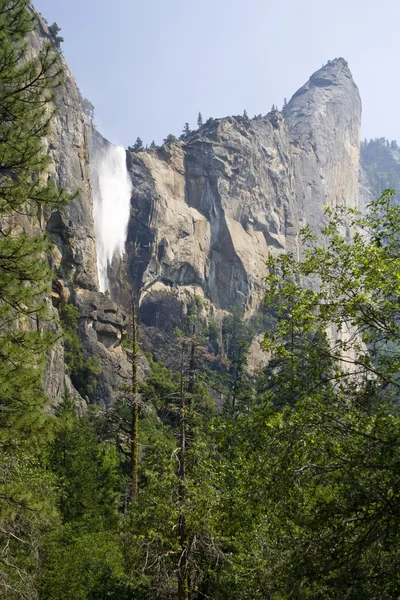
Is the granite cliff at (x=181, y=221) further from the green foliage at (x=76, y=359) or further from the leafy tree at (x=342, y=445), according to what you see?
the leafy tree at (x=342, y=445)

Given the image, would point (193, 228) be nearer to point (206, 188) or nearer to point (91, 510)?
point (206, 188)

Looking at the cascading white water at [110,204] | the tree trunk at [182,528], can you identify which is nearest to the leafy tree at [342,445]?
the tree trunk at [182,528]

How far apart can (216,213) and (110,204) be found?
19.9 meters

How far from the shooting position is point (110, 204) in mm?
81500

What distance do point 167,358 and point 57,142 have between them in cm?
3070

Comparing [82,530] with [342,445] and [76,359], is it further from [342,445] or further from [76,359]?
[76,359]

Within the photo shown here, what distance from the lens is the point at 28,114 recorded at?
32.5ft

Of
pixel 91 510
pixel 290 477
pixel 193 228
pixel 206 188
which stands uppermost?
pixel 206 188

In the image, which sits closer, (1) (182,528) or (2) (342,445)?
(2) (342,445)

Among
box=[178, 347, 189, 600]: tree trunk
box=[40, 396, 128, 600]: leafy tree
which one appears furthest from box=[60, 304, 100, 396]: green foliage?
box=[178, 347, 189, 600]: tree trunk

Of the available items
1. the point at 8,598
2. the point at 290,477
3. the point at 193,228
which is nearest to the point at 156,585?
the point at 8,598

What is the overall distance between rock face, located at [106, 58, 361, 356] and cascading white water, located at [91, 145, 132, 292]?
1.51 metres

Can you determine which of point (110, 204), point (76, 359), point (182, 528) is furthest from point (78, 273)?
point (182, 528)

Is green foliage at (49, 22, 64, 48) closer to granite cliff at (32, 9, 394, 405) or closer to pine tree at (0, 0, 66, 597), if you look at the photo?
granite cliff at (32, 9, 394, 405)
